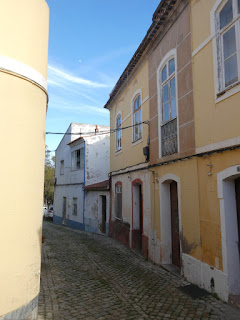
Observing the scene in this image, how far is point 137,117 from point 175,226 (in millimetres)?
4691

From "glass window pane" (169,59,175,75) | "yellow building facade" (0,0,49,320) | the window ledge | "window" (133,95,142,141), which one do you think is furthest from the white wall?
"yellow building facade" (0,0,49,320)

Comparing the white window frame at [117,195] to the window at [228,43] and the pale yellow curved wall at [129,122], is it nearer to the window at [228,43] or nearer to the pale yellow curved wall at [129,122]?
the pale yellow curved wall at [129,122]

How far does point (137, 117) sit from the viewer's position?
10227mm

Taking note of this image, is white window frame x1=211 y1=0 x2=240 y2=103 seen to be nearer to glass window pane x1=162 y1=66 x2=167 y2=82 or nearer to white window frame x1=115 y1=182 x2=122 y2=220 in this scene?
glass window pane x1=162 y1=66 x2=167 y2=82

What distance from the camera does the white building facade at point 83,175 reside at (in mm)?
15797

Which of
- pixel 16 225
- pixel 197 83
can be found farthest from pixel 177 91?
pixel 16 225

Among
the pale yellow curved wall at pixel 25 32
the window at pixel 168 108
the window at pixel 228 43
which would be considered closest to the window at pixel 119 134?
the window at pixel 168 108

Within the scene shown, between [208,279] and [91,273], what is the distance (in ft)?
10.4

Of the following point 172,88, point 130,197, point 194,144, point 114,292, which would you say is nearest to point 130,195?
point 130,197

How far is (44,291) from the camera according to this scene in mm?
5672

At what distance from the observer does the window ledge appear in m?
4.72

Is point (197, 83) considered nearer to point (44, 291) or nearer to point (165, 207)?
point (165, 207)

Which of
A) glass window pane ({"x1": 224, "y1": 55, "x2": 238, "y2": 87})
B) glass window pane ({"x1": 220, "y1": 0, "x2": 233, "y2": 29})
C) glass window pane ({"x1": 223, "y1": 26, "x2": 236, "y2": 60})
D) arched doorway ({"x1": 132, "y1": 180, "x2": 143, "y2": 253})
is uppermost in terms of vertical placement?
glass window pane ({"x1": 220, "y1": 0, "x2": 233, "y2": 29})

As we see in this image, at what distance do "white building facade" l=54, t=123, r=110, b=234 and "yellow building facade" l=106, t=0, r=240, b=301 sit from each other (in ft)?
20.8
